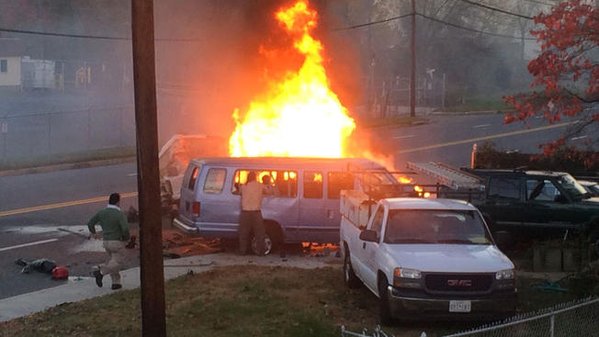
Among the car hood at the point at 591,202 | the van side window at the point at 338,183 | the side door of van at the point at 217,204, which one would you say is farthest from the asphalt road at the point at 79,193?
the car hood at the point at 591,202

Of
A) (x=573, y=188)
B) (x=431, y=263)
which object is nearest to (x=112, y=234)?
(x=431, y=263)

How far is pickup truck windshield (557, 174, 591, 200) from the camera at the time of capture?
1437 cm

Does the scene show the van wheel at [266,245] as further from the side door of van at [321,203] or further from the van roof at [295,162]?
the van roof at [295,162]

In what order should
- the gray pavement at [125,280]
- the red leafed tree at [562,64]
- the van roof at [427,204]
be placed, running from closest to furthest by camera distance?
the red leafed tree at [562,64] < the van roof at [427,204] < the gray pavement at [125,280]

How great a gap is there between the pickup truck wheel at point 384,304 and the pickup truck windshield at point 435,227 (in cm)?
69

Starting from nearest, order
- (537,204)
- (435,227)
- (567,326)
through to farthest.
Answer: (567,326), (435,227), (537,204)

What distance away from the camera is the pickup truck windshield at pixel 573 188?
1437 centimetres

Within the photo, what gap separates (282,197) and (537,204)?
4.76m

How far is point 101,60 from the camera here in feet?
170

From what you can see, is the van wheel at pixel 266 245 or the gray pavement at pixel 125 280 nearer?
the gray pavement at pixel 125 280

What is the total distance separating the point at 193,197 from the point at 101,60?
39.9 m

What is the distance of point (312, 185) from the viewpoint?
14219 mm

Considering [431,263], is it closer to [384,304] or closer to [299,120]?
[384,304]

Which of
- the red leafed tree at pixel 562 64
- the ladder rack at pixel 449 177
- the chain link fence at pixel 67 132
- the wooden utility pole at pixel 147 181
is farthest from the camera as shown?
the chain link fence at pixel 67 132
